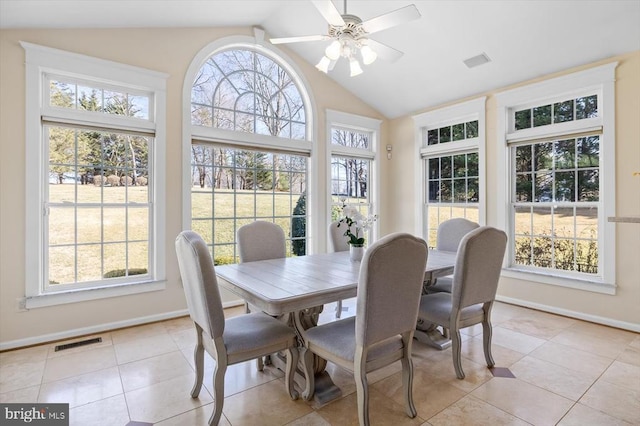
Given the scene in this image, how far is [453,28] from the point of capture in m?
3.38

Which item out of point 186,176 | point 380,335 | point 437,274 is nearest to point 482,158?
point 437,274

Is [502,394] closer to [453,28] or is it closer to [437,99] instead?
[453,28]

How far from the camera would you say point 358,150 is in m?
5.10

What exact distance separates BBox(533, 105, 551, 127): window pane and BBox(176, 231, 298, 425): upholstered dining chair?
3801mm

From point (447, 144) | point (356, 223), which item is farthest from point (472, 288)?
point (447, 144)

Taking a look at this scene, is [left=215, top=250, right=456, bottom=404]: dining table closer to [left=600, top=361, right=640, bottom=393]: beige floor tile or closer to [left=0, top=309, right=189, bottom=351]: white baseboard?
[left=600, top=361, right=640, bottom=393]: beige floor tile

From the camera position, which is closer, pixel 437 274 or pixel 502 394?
pixel 502 394

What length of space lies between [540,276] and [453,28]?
298 centimetres

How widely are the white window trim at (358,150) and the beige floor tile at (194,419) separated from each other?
293 centimetres

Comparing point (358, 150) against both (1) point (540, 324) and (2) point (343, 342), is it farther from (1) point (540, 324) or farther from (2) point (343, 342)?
(2) point (343, 342)

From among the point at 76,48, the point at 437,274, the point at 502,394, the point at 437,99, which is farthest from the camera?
the point at 437,99

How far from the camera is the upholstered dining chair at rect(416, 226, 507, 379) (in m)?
2.19

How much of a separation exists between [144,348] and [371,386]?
2.00m

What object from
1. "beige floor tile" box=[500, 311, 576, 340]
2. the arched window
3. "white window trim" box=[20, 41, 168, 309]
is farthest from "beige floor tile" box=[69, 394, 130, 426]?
"beige floor tile" box=[500, 311, 576, 340]
